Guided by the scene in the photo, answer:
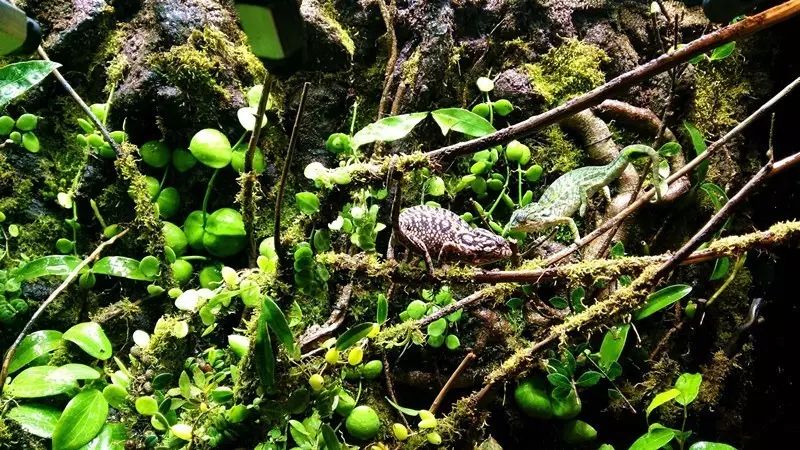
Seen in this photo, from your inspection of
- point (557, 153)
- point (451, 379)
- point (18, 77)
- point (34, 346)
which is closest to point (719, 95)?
point (557, 153)

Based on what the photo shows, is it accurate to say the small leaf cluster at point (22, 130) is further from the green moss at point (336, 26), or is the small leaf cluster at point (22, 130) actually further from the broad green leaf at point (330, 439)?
the broad green leaf at point (330, 439)

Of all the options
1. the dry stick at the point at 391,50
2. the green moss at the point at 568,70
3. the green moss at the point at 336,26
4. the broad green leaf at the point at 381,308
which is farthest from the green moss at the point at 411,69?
the broad green leaf at the point at 381,308

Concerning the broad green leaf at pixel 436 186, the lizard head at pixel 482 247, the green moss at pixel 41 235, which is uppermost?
the broad green leaf at pixel 436 186

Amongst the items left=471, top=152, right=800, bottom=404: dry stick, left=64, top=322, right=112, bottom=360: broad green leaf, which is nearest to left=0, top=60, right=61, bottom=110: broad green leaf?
left=64, top=322, right=112, bottom=360: broad green leaf

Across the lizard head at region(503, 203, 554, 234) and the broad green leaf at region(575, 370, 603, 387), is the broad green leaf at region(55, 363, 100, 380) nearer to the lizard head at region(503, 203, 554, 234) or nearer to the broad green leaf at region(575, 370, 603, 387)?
the lizard head at region(503, 203, 554, 234)

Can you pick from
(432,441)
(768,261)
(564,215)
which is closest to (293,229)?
(432,441)

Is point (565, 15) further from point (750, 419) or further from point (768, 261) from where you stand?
point (750, 419)
